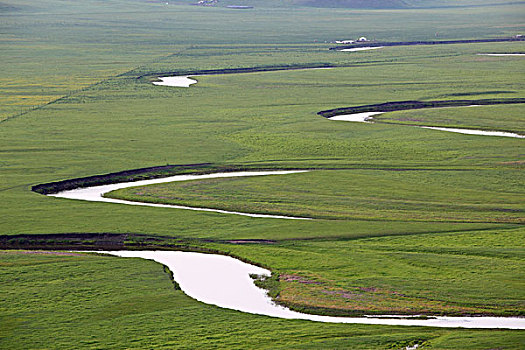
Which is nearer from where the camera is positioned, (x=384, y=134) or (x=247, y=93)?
(x=384, y=134)

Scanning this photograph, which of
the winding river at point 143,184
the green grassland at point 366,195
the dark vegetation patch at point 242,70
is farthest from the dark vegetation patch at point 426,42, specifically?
the green grassland at point 366,195

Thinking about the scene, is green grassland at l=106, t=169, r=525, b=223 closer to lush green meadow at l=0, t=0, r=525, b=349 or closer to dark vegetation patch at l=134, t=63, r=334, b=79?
lush green meadow at l=0, t=0, r=525, b=349

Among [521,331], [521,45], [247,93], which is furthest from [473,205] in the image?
[521,45]

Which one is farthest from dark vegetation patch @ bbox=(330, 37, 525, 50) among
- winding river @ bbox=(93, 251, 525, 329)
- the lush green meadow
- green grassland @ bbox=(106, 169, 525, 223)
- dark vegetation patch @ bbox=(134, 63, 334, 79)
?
winding river @ bbox=(93, 251, 525, 329)

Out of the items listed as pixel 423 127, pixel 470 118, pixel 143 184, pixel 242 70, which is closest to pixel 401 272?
pixel 143 184

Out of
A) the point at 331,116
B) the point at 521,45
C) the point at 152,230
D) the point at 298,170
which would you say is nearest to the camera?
→ the point at 152,230

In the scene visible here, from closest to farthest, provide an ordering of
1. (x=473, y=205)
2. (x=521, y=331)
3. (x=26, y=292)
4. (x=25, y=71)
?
(x=521, y=331)
(x=26, y=292)
(x=473, y=205)
(x=25, y=71)

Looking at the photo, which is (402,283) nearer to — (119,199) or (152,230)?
(152,230)
